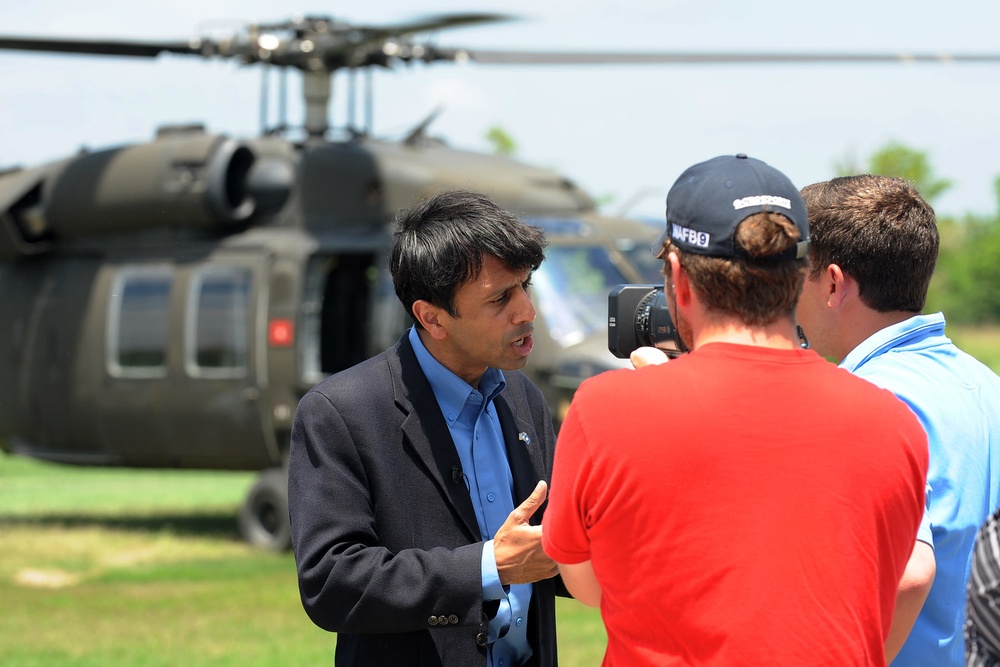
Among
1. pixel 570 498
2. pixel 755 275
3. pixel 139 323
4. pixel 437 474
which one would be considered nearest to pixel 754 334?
pixel 755 275

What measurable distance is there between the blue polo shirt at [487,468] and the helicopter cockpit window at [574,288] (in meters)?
5.93

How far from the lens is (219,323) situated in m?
9.36

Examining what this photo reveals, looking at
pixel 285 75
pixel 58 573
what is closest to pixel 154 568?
pixel 58 573

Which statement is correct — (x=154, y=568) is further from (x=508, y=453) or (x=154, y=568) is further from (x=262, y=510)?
(x=508, y=453)

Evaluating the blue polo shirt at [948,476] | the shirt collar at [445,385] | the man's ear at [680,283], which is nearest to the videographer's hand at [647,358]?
the man's ear at [680,283]

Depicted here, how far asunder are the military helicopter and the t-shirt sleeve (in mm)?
6692

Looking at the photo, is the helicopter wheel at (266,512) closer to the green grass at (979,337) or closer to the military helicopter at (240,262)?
the military helicopter at (240,262)

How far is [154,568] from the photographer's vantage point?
8375 millimetres

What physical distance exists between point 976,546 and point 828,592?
0.21m

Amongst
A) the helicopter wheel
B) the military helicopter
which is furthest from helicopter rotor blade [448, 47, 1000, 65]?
the helicopter wheel

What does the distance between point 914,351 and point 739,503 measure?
0.80 metres

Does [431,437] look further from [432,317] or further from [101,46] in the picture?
[101,46]

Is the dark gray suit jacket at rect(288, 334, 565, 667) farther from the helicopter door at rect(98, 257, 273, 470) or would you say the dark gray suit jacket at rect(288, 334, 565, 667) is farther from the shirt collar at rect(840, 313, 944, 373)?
the helicopter door at rect(98, 257, 273, 470)

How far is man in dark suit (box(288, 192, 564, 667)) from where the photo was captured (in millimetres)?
2268
